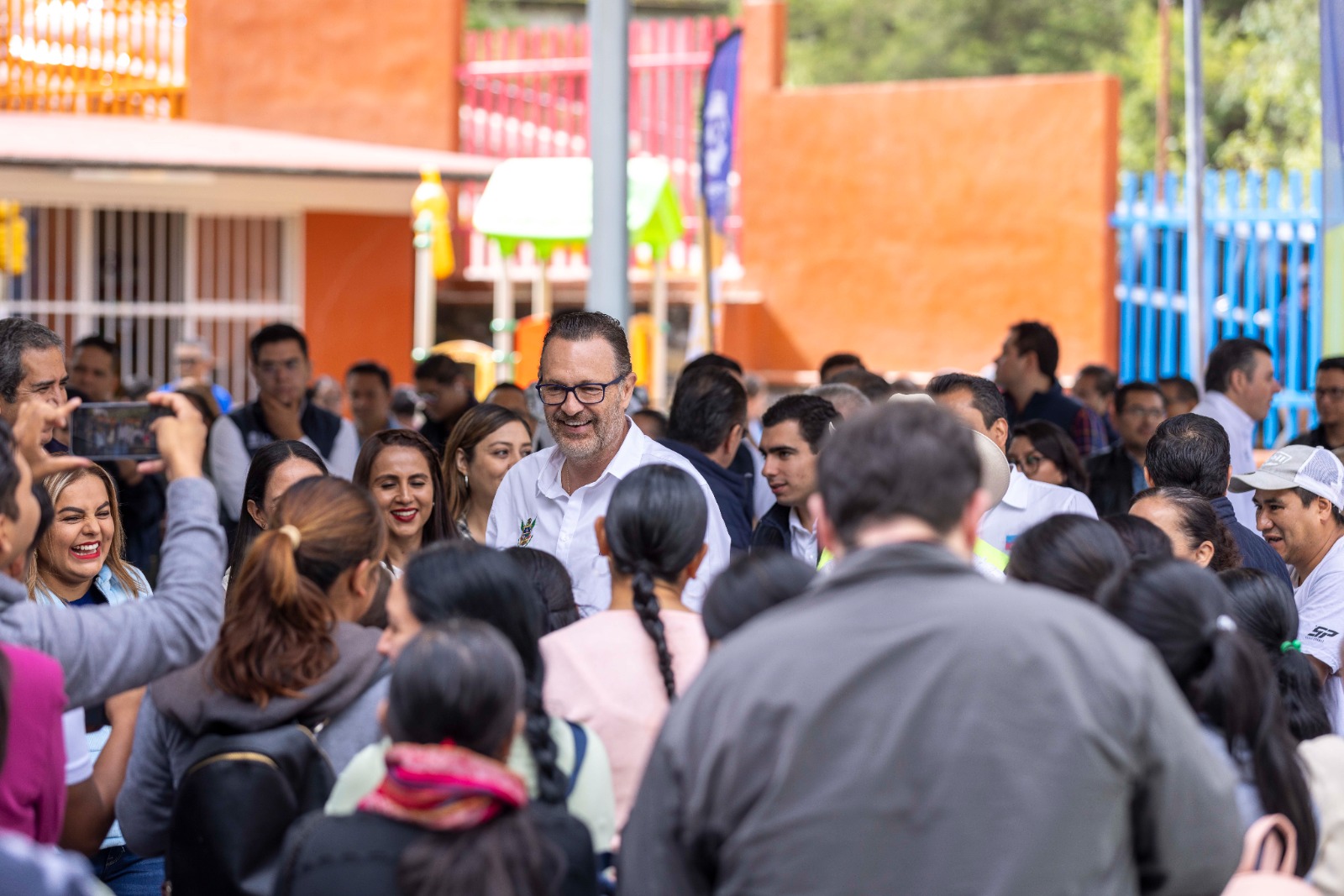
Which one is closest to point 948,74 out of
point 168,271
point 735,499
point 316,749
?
point 168,271

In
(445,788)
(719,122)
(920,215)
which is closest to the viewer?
(445,788)

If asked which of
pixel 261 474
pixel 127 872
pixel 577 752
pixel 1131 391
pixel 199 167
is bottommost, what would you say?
pixel 127 872

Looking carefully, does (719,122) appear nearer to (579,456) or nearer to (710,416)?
(710,416)

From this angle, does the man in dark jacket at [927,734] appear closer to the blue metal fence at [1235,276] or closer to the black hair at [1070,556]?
the black hair at [1070,556]

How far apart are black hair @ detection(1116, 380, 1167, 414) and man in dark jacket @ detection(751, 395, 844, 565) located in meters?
2.79

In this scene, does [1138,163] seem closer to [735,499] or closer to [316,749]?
[735,499]

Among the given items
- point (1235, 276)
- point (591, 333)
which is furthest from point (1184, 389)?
point (591, 333)

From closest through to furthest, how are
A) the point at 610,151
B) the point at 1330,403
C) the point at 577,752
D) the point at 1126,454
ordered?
the point at 577,752 < the point at 610,151 < the point at 1330,403 < the point at 1126,454

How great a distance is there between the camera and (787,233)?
51.7 feet

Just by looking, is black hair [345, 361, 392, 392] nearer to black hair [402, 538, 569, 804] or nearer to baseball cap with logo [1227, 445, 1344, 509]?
baseball cap with logo [1227, 445, 1344, 509]

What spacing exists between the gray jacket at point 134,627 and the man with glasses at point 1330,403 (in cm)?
526

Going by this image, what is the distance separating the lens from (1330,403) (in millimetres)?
6703

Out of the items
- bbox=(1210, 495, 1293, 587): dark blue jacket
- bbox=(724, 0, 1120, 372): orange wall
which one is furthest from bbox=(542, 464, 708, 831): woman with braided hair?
bbox=(724, 0, 1120, 372): orange wall

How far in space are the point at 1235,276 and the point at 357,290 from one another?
24.9ft
